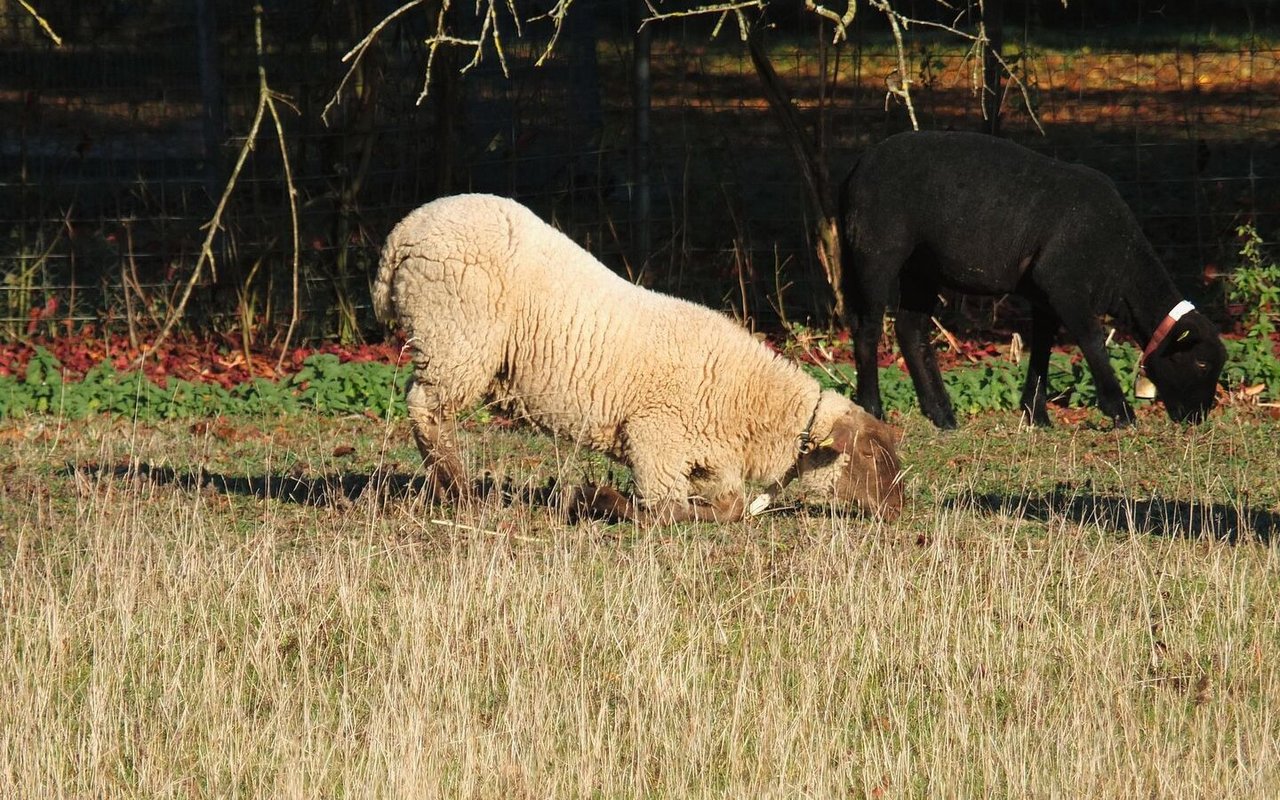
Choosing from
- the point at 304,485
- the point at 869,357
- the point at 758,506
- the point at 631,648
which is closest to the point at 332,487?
the point at 304,485

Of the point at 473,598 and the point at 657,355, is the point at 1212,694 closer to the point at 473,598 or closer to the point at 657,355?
the point at 473,598

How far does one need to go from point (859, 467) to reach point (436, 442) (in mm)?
2166

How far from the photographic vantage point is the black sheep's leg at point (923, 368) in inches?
460

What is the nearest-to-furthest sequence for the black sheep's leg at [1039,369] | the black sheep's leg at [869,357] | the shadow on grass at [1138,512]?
the shadow on grass at [1138,512], the black sheep's leg at [869,357], the black sheep's leg at [1039,369]

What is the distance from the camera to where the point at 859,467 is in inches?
332

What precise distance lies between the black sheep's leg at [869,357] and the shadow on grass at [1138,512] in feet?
8.29

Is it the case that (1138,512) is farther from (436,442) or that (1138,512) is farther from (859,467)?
(436,442)

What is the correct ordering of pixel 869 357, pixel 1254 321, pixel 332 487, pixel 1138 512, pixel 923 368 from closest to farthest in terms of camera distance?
1. pixel 1138 512
2. pixel 332 487
3. pixel 869 357
4. pixel 923 368
5. pixel 1254 321

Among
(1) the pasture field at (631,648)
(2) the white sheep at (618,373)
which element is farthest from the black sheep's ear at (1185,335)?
(2) the white sheep at (618,373)

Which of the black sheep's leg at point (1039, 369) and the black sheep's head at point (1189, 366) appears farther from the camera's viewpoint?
the black sheep's leg at point (1039, 369)

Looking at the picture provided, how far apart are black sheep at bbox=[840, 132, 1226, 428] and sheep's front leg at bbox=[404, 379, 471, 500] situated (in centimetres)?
379

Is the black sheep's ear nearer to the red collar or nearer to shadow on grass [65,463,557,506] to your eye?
the red collar

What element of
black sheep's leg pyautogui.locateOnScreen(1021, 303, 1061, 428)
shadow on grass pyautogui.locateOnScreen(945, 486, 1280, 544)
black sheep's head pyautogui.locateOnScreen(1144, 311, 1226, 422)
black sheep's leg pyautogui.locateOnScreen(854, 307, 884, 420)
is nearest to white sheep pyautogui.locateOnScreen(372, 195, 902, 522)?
shadow on grass pyautogui.locateOnScreen(945, 486, 1280, 544)

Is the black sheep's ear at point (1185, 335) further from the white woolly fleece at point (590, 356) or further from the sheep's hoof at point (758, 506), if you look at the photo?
the sheep's hoof at point (758, 506)
